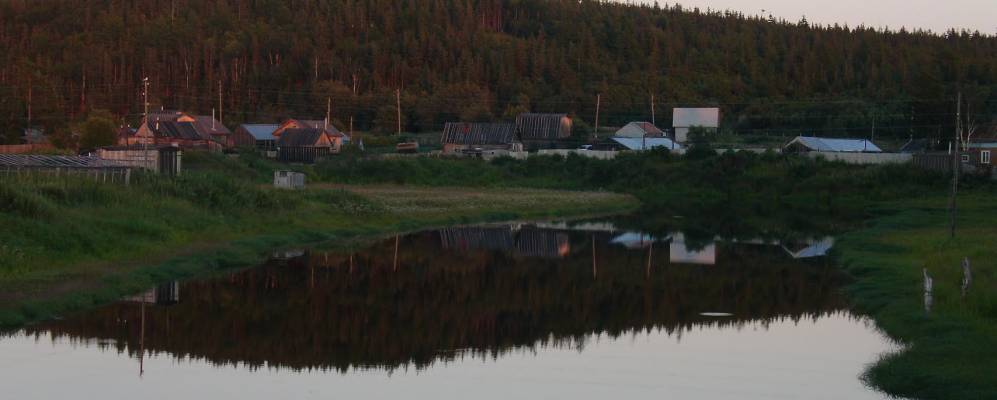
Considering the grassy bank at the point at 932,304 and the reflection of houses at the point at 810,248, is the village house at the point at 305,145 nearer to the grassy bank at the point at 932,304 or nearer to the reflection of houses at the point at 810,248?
the reflection of houses at the point at 810,248

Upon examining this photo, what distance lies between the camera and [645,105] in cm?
10788

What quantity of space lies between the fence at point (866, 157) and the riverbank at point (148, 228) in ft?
81.3

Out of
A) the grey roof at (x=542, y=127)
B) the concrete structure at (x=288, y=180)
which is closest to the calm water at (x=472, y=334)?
the concrete structure at (x=288, y=180)

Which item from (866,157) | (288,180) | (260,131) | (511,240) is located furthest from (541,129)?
(511,240)

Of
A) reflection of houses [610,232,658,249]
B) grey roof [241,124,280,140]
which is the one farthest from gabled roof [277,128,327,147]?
reflection of houses [610,232,658,249]

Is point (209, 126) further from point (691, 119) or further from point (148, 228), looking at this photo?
point (148, 228)

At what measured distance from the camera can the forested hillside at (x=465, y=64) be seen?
99.1 meters

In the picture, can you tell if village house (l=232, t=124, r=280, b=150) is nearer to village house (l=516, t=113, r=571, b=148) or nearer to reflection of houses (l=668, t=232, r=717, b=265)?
village house (l=516, t=113, r=571, b=148)

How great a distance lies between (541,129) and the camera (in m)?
84.8

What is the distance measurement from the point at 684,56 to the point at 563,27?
20187 mm

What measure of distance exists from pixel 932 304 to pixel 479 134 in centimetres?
6338

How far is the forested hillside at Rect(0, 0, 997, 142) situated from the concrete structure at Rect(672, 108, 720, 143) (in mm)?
6103

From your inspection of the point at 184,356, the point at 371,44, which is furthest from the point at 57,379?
the point at 371,44

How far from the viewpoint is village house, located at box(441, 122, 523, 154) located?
271ft
